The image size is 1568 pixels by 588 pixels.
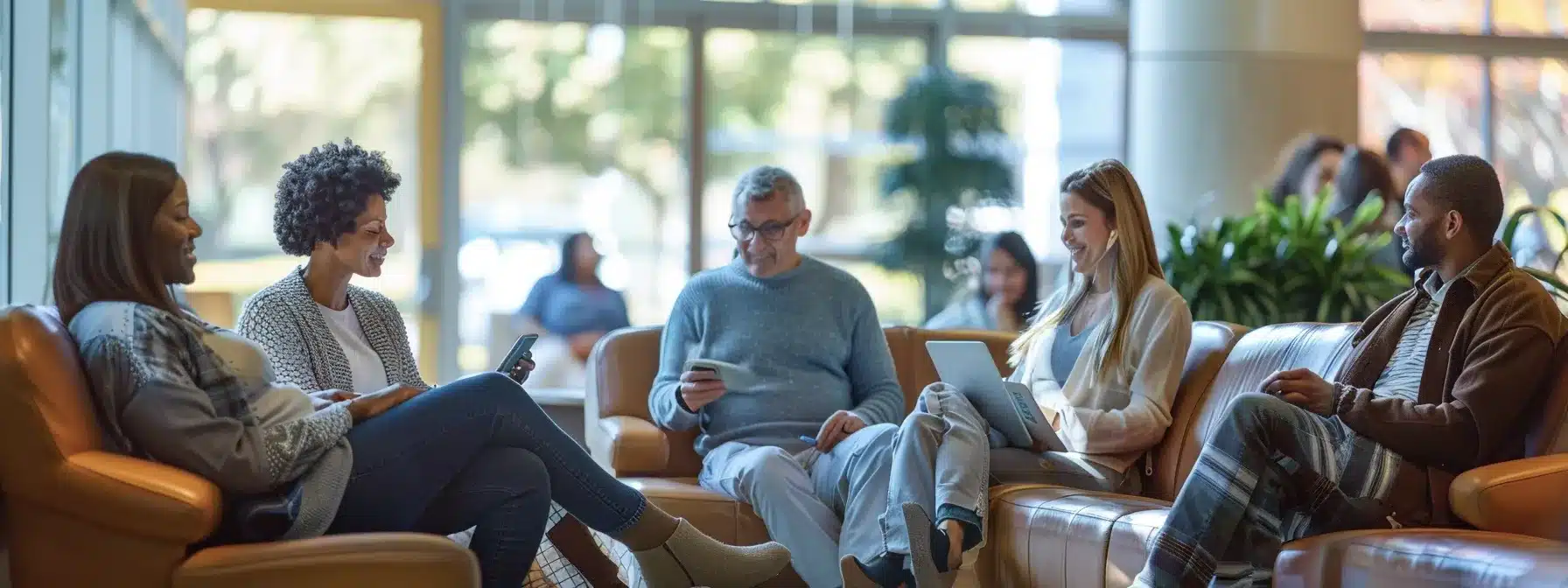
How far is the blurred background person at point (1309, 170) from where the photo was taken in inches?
242

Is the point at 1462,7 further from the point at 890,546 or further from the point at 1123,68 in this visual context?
the point at 890,546

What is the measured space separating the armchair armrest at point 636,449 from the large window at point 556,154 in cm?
312

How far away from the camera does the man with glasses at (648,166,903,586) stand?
153 inches

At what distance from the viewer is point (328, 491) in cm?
289

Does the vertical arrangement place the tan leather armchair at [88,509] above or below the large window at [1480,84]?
below

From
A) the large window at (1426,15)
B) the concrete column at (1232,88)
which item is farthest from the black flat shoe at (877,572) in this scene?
the large window at (1426,15)

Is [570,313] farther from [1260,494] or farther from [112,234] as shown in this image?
[1260,494]

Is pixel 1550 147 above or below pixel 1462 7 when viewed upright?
below

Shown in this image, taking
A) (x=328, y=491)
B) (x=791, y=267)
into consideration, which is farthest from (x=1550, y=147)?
(x=328, y=491)

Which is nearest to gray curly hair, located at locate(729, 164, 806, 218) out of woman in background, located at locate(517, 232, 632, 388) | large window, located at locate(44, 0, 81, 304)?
large window, located at locate(44, 0, 81, 304)

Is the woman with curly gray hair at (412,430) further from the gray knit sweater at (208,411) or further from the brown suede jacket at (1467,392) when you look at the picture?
the brown suede jacket at (1467,392)

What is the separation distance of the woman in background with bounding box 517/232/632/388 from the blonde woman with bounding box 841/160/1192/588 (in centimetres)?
322

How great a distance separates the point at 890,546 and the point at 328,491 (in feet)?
3.87

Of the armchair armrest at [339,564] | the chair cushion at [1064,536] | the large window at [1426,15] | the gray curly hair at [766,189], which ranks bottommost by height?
the chair cushion at [1064,536]
